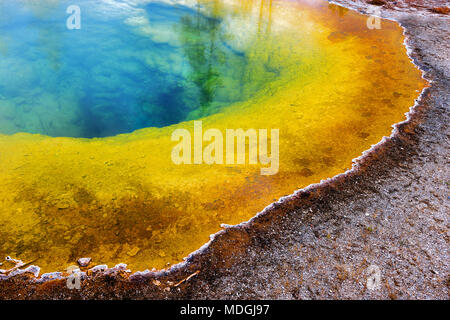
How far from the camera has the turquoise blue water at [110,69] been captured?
4.92 m

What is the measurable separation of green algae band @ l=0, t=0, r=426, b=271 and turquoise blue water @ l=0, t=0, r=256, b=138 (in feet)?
0.11

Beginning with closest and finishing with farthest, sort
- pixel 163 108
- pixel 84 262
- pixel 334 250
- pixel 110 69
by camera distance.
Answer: pixel 84 262, pixel 334 250, pixel 163 108, pixel 110 69

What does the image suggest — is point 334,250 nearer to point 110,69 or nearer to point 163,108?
point 163,108

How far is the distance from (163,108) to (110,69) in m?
1.93

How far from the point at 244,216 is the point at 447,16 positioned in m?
9.09

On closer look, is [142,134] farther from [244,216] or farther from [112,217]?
[244,216]

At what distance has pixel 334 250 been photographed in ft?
8.55

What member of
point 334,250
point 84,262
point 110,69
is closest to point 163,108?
point 110,69

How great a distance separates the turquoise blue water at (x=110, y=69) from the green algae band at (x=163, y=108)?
3cm

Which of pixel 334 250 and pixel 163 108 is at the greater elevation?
pixel 163 108

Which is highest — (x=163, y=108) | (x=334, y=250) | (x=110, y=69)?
(x=110, y=69)

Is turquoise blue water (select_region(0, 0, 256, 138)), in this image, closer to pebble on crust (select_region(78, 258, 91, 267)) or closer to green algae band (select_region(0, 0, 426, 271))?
green algae band (select_region(0, 0, 426, 271))

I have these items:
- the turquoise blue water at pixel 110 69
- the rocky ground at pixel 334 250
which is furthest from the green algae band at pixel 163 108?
the rocky ground at pixel 334 250

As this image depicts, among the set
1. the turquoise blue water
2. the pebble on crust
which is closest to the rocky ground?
the pebble on crust
